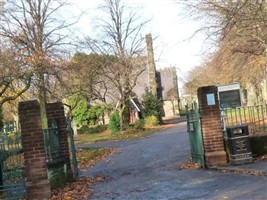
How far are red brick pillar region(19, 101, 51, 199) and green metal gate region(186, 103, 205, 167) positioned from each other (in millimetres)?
4907

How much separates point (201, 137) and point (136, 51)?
98.5ft

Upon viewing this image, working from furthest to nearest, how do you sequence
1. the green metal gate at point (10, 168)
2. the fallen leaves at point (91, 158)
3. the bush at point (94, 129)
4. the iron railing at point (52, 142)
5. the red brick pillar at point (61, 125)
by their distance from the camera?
the bush at point (94, 129)
the fallen leaves at point (91, 158)
the red brick pillar at point (61, 125)
the iron railing at point (52, 142)
the green metal gate at point (10, 168)

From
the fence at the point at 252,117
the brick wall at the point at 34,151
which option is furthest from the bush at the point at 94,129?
the brick wall at the point at 34,151

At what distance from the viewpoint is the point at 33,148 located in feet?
34.2

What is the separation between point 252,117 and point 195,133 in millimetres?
2297

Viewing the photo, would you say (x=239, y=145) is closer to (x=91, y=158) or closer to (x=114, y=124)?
(x=91, y=158)

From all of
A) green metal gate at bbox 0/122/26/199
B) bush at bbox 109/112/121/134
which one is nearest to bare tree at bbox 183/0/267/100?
green metal gate at bbox 0/122/26/199

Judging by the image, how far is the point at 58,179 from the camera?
1175 centimetres

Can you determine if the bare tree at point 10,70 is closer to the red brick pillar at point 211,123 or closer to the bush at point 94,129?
the red brick pillar at point 211,123

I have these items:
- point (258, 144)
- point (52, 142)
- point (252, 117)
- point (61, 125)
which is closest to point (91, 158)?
point (61, 125)

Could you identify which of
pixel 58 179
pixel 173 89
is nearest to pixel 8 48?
pixel 58 179

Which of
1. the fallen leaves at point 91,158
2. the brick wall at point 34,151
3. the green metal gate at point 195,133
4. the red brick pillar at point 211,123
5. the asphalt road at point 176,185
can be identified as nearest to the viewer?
the asphalt road at point 176,185

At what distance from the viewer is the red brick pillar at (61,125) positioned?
12.4m

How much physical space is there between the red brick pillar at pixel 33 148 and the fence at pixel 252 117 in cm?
609
